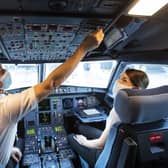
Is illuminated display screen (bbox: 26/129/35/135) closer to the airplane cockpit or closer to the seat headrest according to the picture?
the airplane cockpit

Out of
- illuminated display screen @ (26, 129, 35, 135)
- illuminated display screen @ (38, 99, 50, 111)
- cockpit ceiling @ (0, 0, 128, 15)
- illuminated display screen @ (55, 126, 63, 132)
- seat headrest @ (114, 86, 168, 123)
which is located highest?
cockpit ceiling @ (0, 0, 128, 15)

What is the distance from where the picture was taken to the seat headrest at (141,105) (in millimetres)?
1442

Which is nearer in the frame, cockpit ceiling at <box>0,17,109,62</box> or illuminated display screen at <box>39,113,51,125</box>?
cockpit ceiling at <box>0,17,109,62</box>

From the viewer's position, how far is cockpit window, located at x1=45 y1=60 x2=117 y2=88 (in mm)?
3736

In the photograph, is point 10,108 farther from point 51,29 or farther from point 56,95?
point 56,95

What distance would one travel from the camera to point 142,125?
1.56 meters

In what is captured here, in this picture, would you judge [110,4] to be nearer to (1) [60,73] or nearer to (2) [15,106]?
(1) [60,73]

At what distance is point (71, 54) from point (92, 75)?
1.31m

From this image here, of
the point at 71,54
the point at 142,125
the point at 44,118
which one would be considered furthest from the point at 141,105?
the point at 44,118

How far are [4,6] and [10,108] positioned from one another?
1.70 feet

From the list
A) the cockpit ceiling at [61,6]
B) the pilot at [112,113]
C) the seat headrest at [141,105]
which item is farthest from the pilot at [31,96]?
the pilot at [112,113]

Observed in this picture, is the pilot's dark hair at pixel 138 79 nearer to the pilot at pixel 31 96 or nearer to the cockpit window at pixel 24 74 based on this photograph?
the pilot at pixel 31 96

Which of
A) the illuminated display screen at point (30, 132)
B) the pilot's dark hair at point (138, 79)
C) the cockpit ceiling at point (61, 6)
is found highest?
the cockpit ceiling at point (61, 6)

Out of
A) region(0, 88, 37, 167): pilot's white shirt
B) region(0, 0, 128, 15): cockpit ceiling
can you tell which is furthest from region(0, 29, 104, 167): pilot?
region(0, 0, 128, 15): cockpit ceiling
